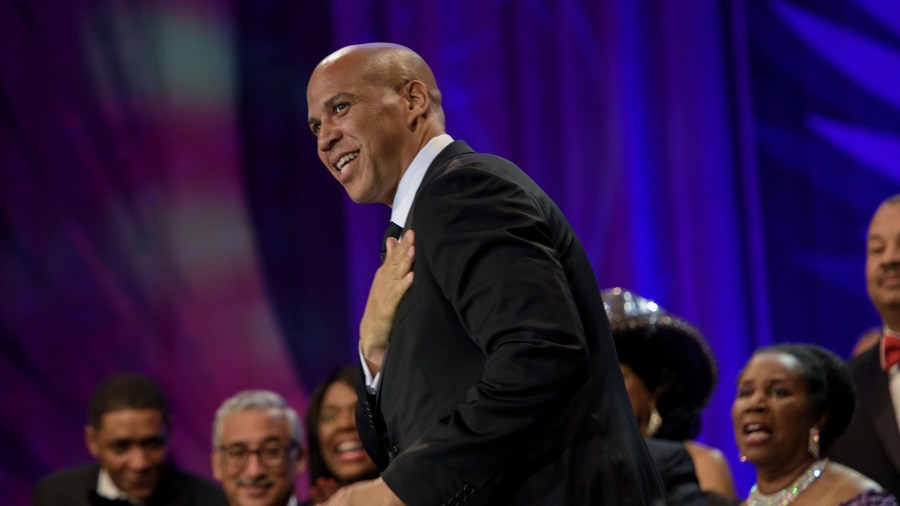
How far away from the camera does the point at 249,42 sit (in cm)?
640

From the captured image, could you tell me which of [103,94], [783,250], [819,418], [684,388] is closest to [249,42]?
[103,94]

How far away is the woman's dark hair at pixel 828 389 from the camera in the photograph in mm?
3008

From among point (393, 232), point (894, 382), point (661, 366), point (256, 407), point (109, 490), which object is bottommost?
point (894, 382)

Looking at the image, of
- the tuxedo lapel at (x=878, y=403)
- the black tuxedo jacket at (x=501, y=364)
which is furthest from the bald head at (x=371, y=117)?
the tuxedo lapel at (x=878, y=403)

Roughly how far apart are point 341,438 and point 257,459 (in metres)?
0.24

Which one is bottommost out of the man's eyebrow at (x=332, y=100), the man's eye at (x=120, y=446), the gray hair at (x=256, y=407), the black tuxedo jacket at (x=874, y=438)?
the black tuxedo jacket at (x=874, y=438)

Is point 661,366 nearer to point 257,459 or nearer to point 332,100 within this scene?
point 257,459

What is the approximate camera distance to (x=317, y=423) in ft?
12.3

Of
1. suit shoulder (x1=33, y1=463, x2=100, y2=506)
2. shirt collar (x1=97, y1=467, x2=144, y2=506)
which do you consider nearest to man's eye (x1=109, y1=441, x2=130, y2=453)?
shirt collar (x1=97, y1=467, x2=144, y2=506)

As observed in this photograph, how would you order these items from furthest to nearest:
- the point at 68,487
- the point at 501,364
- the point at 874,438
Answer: the point at 68,487, the point at 874,438, the point at 501,364

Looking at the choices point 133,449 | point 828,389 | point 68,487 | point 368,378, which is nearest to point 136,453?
point 133,449

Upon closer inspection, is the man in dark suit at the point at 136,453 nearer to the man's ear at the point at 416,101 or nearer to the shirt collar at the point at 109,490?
the shirt collar at the point at 109,490

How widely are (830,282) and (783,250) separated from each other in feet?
0.81

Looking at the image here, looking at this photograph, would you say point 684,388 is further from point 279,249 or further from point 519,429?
point 279,249
